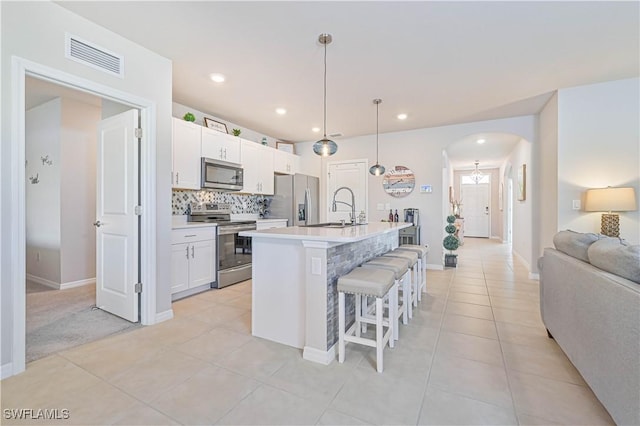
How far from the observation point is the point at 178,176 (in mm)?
3643

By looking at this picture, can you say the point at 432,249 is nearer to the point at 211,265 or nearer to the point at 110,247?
the point at 211,265

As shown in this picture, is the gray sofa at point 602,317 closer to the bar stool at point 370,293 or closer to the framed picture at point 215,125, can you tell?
the bar stool at point 370,293

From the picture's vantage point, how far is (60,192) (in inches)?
156

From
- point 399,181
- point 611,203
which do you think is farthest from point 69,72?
point 611,203

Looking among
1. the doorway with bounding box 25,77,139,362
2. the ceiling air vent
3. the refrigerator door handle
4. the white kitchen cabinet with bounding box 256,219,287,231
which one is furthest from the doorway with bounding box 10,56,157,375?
the refrigerator door handle

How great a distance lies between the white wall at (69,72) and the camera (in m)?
1.83

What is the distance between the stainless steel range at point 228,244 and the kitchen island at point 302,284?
168 cm

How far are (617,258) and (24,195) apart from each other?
3566 mm

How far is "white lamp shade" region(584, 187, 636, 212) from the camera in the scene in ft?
10.3

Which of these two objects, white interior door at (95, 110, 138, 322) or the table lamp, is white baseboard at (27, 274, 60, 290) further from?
the table lamp

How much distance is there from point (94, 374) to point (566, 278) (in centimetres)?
324

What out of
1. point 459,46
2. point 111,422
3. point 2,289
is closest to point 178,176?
point 2,289

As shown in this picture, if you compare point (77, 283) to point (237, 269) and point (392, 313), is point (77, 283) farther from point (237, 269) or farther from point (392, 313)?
point (392, 313)

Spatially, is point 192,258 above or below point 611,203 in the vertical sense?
below
